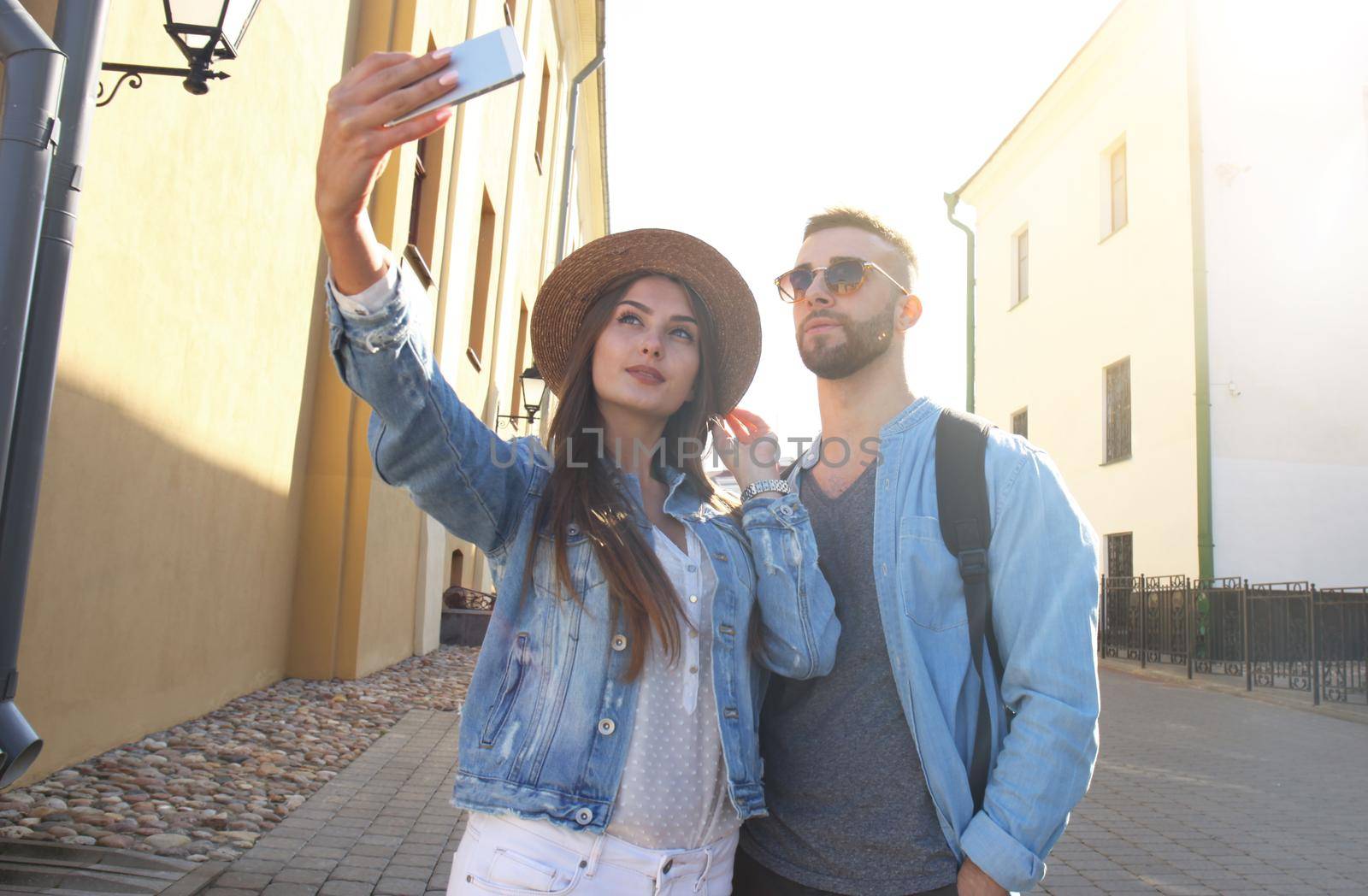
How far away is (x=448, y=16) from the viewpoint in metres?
10.1

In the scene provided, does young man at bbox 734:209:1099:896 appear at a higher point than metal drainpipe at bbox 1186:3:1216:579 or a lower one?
lower

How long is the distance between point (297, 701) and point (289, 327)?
2657 mm

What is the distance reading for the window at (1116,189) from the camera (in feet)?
65.1

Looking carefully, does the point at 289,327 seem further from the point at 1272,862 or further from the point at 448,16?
the point at 1272,862

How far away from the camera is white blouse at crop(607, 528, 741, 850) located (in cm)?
176

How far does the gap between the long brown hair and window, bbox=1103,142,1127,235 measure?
63.2 ft

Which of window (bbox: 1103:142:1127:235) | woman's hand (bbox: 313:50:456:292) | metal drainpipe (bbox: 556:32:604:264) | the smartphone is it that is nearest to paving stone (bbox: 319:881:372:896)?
woman's hand (bbox: 313:50:456:292)

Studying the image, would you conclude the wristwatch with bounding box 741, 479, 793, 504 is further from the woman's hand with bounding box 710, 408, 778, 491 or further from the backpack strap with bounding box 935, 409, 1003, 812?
the backpack strap with bounding box 935, 409, 1003, 812

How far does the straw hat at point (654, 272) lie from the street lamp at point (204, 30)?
2441mm

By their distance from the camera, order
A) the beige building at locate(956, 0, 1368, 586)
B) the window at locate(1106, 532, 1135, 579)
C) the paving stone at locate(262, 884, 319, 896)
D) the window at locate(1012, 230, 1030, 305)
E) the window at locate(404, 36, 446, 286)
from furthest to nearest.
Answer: the window at locate(1012, 230, 1030, 305), the window at locate(1106, 532, 1135, 579), the beige building at locate(956, 0, 1368, 586), the window at locate(404, 36, 446, 286), the paving stone at locate(262, 884, 319, 896)

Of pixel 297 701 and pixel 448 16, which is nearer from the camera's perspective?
pixel 297 701

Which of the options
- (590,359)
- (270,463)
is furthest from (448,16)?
(590,359)

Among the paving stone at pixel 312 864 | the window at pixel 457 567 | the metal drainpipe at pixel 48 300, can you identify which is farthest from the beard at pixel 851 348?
the window at pixel 457 567

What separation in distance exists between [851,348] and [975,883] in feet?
3.94
